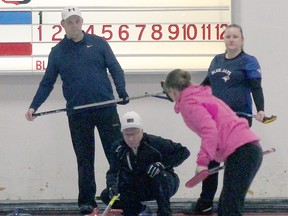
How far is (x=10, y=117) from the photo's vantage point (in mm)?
7340

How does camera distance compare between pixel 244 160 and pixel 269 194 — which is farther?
pixel 269 194

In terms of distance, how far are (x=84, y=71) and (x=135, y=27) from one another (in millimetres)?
886

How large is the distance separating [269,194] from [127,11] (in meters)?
2.05

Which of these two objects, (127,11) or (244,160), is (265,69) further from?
(244,160)

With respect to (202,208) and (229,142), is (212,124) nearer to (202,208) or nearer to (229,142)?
(229,142)

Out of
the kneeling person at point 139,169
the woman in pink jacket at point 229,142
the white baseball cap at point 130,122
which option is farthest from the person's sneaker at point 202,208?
the woman in pink jacket at point 229,142

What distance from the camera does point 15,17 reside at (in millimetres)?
7148

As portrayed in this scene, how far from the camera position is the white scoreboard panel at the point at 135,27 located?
715 centimetres

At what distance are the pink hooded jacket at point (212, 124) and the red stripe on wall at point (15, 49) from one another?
99.7 inches

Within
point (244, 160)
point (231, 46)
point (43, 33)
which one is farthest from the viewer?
point (43, 33)

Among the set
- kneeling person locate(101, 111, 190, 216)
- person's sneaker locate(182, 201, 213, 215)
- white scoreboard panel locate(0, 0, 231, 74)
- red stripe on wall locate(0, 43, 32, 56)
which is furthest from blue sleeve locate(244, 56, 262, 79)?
red stripe on wall locate(0, 43, 32, 56)

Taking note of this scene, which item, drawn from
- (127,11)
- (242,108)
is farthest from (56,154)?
(242,108)

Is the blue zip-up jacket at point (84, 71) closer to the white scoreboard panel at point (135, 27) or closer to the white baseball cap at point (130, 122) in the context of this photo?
the white baseball cap at point (130, 122)

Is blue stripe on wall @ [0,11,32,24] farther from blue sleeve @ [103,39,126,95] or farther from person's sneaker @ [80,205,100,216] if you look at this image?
person's sneaker @ [80,205,100,216]
